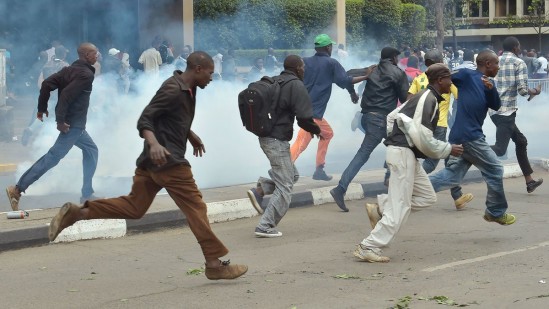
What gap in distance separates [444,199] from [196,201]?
4.87 m

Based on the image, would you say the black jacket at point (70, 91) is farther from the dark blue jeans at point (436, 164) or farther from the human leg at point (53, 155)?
the dark blue jeans at point (436, 164)

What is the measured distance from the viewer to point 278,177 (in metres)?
8.33

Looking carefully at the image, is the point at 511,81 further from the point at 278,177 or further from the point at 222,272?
the point at 222,272

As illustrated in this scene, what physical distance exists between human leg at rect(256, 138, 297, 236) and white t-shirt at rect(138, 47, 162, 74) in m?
8.02

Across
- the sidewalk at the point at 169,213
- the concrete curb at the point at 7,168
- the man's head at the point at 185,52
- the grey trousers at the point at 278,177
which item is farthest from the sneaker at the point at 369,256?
the man's head at the point at 185,52

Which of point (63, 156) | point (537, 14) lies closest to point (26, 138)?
point (63, 156)

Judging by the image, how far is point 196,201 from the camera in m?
6.37

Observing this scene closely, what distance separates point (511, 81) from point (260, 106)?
3745 mm

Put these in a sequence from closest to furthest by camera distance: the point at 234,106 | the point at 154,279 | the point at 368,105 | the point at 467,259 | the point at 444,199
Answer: the point at 154,279
the point at 467,259
the point at 368,105
the point at 444,199
the point at 234,106

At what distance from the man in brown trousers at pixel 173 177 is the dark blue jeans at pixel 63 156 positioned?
122 inches

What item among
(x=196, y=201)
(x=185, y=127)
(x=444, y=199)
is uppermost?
(x=185, y=127)

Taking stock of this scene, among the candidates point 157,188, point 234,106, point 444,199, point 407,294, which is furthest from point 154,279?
point 234,106

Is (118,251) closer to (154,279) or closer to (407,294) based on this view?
(154,279)

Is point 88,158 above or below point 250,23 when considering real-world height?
below
